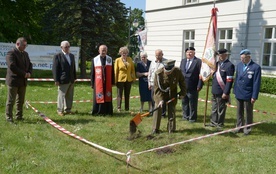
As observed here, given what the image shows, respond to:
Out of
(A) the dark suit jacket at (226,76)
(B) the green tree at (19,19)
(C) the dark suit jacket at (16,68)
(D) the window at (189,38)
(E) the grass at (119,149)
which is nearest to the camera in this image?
(E) the grass at (119,149)

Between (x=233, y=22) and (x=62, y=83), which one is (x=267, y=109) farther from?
(x=233, y=22)

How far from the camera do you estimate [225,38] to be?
18391mm

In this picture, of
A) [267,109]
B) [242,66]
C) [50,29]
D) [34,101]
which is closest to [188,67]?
[242,66]

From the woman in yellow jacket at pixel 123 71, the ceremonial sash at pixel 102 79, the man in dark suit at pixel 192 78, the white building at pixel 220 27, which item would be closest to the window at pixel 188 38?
the white building at pixel 220 27

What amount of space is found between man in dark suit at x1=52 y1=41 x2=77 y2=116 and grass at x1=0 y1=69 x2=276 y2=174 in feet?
1.80

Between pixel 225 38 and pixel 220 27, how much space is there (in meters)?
0.76

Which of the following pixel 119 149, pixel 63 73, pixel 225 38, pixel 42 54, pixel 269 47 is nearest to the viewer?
pixel 119 149

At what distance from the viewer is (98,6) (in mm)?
18078

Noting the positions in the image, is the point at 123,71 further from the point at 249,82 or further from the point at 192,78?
the point at 249,82

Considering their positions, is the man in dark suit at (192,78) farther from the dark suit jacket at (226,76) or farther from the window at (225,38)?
the window at (225,38)

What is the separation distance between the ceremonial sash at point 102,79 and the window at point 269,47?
1123 centimetres

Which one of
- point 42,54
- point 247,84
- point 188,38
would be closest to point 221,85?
point 247,84

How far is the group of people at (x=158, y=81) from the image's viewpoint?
21.2 ft

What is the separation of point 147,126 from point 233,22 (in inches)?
500
